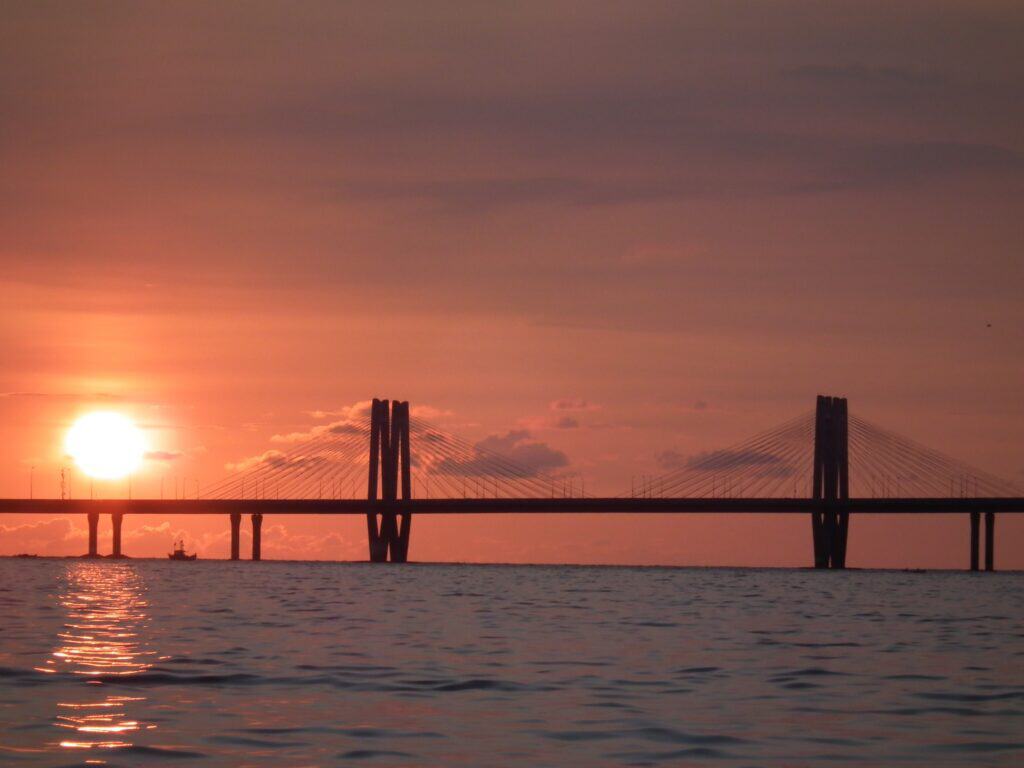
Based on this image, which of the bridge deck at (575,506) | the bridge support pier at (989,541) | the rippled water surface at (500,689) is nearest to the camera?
the rippled water surface at (500,689)

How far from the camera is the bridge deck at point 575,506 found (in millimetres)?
111188

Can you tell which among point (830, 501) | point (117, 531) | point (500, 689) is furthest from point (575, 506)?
point (500, 689)

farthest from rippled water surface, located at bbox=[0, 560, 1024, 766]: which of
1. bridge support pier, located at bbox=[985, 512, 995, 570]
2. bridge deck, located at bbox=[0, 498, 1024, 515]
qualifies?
bridge support pier, located at bbox=[985, 512, 995, 570]

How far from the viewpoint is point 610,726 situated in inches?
601

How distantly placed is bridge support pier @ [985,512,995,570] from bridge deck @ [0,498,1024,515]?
7.82 m

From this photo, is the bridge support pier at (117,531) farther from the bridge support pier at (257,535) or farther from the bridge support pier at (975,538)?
the bridge support pier at (975,538)

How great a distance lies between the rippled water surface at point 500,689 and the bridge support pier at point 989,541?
9063 cm

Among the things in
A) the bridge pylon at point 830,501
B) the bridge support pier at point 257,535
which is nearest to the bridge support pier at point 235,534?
the bridge support pier at point 257,535

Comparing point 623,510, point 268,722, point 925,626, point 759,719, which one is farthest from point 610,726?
point 623,510

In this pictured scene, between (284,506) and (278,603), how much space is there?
258 ft

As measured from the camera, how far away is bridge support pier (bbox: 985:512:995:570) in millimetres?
121750

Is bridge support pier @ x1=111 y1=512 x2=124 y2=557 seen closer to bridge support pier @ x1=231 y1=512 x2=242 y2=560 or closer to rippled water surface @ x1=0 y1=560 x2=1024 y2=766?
bridge support pier @ x1=231 y1=512 x2=242 y2=560

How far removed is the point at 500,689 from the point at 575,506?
308ft

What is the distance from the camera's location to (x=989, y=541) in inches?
4823
